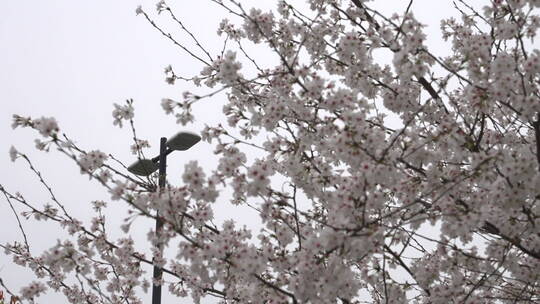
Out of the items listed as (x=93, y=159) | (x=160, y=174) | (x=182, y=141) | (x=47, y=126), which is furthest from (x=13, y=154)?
(x=182, y=141)

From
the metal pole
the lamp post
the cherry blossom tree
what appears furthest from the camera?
the lamp post

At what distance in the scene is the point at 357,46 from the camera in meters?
4.25

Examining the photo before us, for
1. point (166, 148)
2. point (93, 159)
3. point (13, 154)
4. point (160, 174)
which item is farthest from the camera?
point (166, 148)

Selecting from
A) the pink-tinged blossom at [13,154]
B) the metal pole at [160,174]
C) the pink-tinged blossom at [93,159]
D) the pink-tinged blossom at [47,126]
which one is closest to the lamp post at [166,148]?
the metal pole at [160,174]

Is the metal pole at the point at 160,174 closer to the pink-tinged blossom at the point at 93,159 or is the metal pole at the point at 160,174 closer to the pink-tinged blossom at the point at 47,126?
the pink-tinged blossom at the point at 93,159

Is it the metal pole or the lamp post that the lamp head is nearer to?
the lamp post

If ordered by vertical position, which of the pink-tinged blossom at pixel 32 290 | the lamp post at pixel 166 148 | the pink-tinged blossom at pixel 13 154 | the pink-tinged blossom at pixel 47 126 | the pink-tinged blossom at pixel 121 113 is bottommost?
the pink-tinged blossom at pixel 32 290

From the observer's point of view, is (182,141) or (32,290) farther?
(182,141)

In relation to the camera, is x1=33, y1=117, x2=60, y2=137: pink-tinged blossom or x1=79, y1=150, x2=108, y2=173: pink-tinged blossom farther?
x1=79, y1=150, x2=108, y2=173: pink-tinged blossom

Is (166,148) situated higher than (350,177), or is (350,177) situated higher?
(166,148)

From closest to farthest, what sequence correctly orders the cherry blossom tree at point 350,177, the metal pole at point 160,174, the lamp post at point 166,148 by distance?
1. the cherry blossom tree at point 350,177
2. the metal pole at point 160,174
3. the lamp post at point 166,148

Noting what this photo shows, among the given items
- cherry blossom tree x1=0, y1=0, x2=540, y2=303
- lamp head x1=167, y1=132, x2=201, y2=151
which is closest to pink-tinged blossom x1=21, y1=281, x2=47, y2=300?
cherry blossom tree x1=0, y1=0, x2=540, y2=303

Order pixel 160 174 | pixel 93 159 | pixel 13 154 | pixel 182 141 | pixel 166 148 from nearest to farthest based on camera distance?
pixel 13 154 < pixel 93 159 < pixel 160 174 < pixel 182 141 < pixel 166 148

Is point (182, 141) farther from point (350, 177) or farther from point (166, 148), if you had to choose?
point (350, 177)
